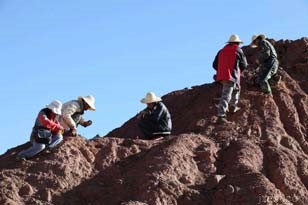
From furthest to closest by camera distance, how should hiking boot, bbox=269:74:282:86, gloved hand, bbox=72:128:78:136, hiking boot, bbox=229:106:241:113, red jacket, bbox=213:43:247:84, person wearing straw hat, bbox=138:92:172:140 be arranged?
hiking boot, bbox=269:74:282:86 → hiking boot, bbox=229:106:241:113 → red jacket, bbox=213:43:247:84 → person wearing straw hat, bbox=138:92:172:140 → gloved hand, bbox=72:128:78:136

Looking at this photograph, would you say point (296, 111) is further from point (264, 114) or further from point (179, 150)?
point (179, 150)

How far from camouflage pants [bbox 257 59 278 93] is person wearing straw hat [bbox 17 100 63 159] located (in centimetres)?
522

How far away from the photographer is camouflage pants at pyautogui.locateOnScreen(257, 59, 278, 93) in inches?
622

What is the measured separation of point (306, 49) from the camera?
58.7ft

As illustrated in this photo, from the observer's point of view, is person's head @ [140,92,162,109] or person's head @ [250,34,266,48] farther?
person's head @ [250,34,266,48]

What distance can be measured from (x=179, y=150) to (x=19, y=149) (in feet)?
10.1

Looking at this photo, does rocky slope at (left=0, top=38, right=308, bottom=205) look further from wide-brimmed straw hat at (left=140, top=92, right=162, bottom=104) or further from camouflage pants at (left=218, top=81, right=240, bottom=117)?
wide-brimmed straw hat at (left=140, top=92, right=162, bottom=104)

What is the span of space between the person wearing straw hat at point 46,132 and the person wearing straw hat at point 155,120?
2.39m

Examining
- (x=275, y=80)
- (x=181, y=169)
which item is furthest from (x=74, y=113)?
(x=275, y=80)

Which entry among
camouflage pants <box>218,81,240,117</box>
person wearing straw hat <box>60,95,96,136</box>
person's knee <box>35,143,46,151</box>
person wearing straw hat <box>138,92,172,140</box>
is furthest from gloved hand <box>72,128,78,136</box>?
camouflage pants <box>218,81,240,117</box>

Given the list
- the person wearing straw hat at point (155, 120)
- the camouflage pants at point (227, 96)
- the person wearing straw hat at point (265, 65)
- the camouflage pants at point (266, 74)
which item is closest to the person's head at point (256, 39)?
the person wearing straw hat at point (265, 65)

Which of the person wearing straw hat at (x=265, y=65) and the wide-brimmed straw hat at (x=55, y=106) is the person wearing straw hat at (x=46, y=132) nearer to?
the wide-brimmed straw hat at (x=55, y=106)

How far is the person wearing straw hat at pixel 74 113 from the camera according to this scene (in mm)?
13102

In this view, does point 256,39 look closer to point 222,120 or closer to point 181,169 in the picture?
point 222,120
